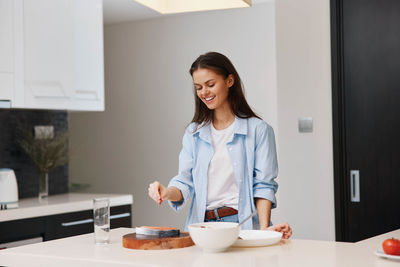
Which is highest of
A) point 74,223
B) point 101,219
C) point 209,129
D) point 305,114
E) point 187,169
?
point 305,114

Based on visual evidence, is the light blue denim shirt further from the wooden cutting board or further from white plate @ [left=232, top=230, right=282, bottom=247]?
the wooden cutting board

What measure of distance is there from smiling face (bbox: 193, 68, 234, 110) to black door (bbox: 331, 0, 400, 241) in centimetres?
146

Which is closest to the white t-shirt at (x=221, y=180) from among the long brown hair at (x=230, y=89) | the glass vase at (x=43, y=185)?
the long brown hair at (x=230, y=89)

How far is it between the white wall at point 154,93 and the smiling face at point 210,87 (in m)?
2.75

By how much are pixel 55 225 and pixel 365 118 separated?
2.03m

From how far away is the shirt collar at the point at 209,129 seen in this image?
7.79ft

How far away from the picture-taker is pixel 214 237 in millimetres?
1672

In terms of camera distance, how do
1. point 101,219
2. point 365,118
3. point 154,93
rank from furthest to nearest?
point 154,93
point 365,118
point 101,219

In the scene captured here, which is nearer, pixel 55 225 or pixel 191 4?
pixel 191 4

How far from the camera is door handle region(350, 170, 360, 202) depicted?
11.9 feet

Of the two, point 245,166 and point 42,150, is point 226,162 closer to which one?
point 245,166

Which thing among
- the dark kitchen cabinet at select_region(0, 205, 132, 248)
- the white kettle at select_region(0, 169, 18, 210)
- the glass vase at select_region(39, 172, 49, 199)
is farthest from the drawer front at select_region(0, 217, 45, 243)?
the glass vase at select_region(39, 172, 49, 199)

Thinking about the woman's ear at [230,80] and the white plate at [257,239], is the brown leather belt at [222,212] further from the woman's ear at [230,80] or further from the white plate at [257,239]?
the woman's ear at [230,80]

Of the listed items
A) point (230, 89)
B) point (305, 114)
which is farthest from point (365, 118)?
point (230, 89)
